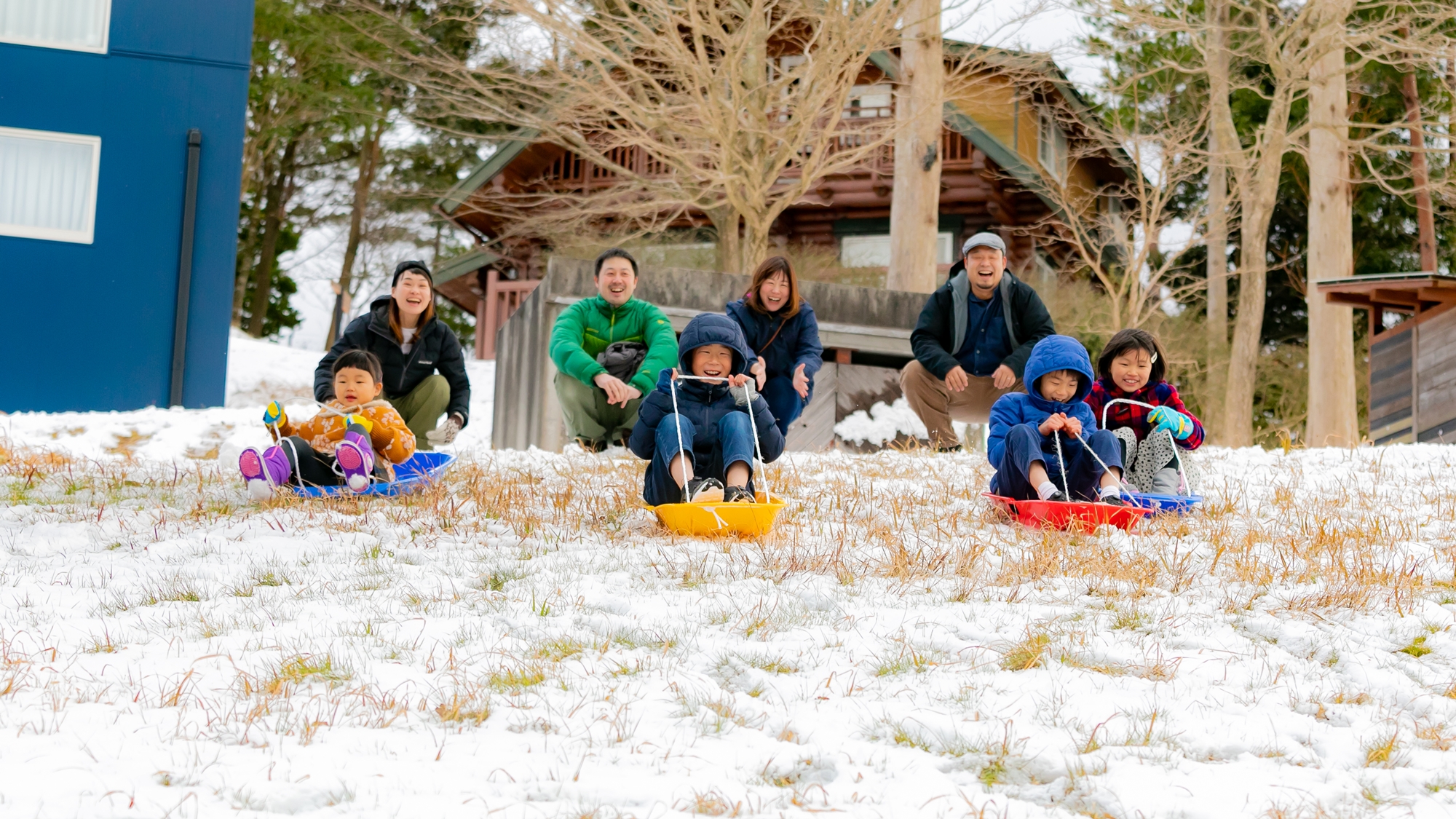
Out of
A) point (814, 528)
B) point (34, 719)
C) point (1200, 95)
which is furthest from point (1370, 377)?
point (34, 719)

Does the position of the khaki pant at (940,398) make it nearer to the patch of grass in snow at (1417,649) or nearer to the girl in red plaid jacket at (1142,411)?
the girl in red plaid jacket at (1142,411)

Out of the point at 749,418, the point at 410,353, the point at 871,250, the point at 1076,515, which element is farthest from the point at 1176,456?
the point at 871,250

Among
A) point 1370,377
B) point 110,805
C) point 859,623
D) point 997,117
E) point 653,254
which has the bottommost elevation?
point 110,805

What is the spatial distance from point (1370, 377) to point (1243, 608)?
1201cm

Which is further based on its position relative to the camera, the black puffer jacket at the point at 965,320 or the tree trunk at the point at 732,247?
→ the tree trunk at the point at 732,247

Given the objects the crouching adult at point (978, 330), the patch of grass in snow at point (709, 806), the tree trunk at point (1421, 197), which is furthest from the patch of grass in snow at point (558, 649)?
the tree trunk at point (1421, 197)

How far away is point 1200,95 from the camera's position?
2142 centimetres

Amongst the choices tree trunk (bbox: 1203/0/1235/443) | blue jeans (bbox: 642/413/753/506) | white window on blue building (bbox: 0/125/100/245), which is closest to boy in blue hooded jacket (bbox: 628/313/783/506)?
blue jeans (bbox: 642/413/753/506)

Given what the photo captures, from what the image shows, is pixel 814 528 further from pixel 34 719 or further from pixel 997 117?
pixel 997 117

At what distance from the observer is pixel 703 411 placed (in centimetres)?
564

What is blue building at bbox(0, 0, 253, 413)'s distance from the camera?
11.9m

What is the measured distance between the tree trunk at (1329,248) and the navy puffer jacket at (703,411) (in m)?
12.1

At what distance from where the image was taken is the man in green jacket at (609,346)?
7.62 meters

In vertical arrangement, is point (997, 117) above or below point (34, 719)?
above
